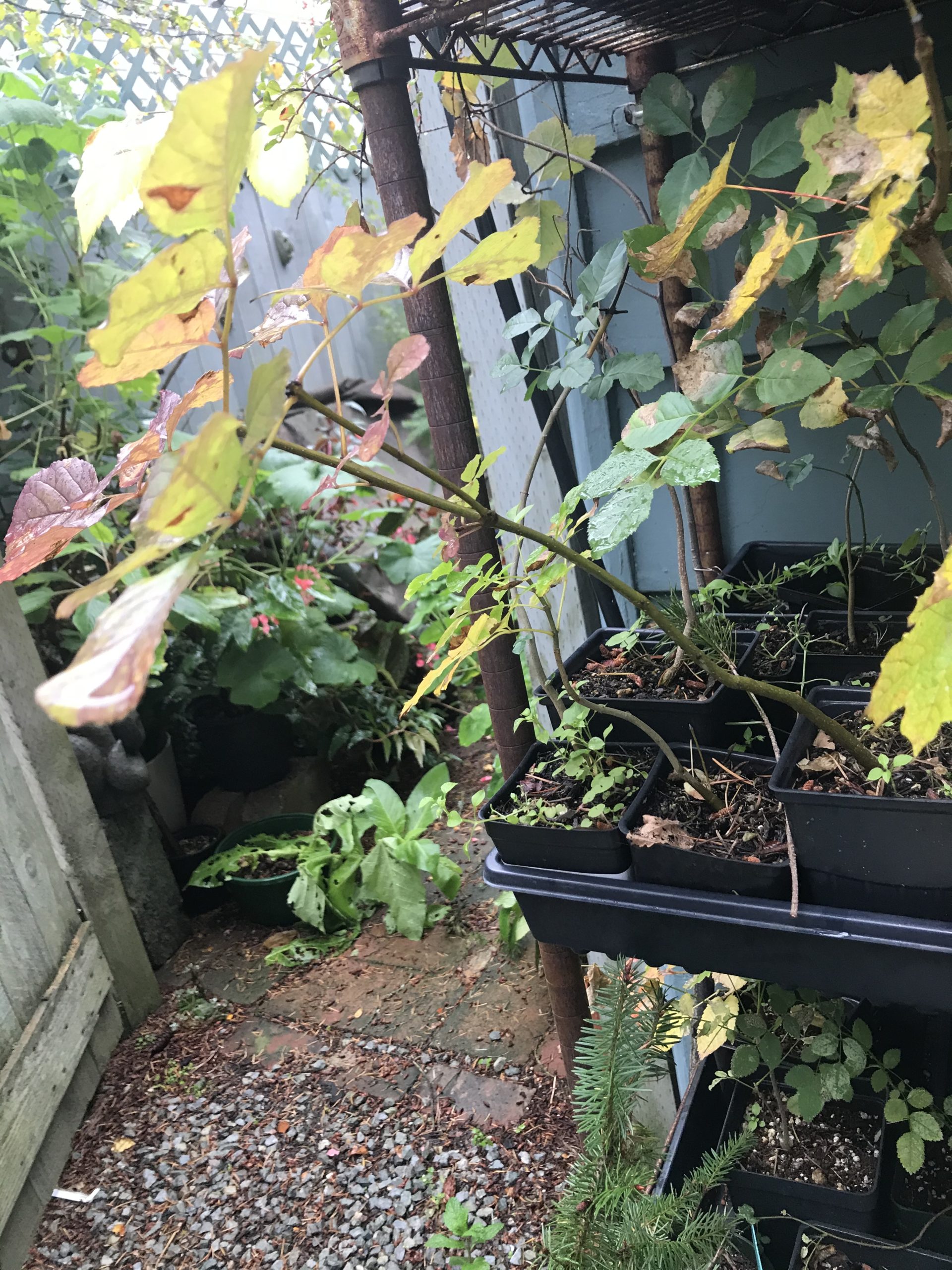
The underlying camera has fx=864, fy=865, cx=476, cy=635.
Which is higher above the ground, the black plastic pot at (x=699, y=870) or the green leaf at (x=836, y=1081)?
the black plastic pot at (x=699, y=870)

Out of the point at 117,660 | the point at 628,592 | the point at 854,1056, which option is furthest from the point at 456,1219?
the point at 117,660

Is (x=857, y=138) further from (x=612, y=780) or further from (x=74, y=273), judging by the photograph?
(x=74, y=273)

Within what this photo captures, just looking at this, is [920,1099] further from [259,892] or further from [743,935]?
[259,892]

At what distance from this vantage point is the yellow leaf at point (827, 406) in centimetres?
68

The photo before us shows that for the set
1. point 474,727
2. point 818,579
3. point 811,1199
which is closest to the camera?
point 811,1199

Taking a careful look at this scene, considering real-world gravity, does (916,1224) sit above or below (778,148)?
below

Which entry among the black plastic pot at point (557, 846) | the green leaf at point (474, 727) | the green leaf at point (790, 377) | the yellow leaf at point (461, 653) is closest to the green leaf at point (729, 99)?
the green leaf at point (790, 377)

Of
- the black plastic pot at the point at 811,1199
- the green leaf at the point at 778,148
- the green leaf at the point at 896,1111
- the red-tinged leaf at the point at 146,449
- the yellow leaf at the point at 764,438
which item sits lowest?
the black plastic pot at the point at 811,1199

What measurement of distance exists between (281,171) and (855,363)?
0.51m

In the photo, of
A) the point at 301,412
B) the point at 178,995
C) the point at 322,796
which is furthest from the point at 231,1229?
the point at 301,412

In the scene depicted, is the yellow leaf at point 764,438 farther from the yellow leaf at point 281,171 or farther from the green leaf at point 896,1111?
the green leaf at point 896,1111

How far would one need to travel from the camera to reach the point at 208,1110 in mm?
1750

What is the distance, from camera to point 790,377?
2.13 feet

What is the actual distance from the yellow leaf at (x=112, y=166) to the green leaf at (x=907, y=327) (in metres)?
0.54
